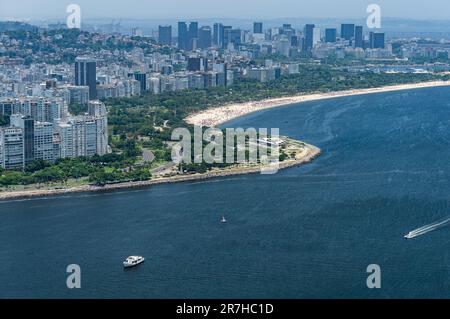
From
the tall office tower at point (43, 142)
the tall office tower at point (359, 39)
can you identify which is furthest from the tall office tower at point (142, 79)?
the tall office tower at point (359, 39)

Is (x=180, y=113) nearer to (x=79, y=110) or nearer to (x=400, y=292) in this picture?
(x=79, y=110)

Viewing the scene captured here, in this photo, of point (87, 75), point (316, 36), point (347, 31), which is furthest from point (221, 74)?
point (347, 31)

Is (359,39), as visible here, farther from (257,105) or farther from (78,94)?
(78,94)

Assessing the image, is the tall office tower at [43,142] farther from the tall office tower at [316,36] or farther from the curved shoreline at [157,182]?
the tall office tower at [316,36]

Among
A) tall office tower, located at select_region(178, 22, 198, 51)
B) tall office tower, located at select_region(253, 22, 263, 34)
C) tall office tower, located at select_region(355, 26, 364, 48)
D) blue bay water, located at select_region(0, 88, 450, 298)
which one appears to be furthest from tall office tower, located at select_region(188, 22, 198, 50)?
blue bay water, located at select_region(0, 88, 450, 298)

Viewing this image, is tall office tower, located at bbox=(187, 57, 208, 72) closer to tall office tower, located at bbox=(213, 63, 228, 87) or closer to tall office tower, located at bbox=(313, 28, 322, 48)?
tall office tower, located at bbox=(213, 63, 228, 87)

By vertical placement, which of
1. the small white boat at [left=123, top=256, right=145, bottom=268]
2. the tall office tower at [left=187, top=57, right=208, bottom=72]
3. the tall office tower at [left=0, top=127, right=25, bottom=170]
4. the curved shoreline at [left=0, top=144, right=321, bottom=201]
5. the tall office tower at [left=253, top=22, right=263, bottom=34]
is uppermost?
the tall office tower at [left=253, top=22, right=263, bottom=34]
